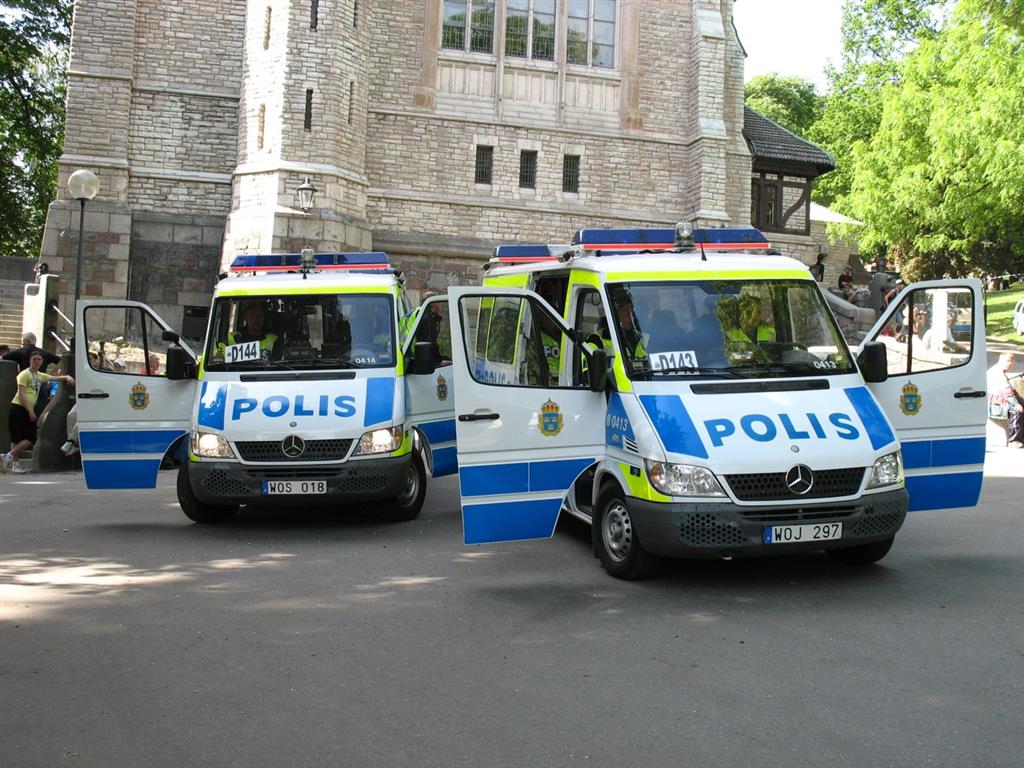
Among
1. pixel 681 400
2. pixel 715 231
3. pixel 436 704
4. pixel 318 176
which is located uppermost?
pixel 318 176

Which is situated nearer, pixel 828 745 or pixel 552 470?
pixel 828 745

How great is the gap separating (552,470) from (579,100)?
25921 millimetres

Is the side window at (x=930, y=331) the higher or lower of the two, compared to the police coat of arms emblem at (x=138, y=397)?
higher

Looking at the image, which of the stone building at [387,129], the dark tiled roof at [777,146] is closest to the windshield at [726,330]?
the stone building at [387,129]

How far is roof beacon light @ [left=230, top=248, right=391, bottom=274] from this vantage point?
11750 mm

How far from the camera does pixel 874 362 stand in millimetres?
8195

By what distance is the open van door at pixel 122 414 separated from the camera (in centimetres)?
1040

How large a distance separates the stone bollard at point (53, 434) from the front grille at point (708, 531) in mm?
11127

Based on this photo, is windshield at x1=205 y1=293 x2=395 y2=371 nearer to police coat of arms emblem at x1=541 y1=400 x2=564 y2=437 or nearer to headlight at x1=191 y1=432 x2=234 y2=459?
headlight at x1=191 y1=432 x2=234 y2=459

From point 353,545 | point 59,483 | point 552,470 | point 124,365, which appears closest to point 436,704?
point 552,470

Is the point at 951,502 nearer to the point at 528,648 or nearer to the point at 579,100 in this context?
the point at 528,648

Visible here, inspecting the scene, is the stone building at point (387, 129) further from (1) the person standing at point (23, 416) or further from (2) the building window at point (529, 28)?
(1) the person standing at point (23, 416)

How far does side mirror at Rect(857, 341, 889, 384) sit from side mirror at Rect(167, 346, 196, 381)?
→ 5847mm

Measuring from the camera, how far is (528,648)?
6184 millimetres
